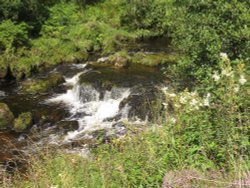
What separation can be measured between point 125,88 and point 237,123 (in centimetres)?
1250

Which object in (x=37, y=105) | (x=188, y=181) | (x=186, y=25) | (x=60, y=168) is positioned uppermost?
(x=186, y=25)

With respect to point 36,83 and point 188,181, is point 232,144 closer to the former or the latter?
point 188,181

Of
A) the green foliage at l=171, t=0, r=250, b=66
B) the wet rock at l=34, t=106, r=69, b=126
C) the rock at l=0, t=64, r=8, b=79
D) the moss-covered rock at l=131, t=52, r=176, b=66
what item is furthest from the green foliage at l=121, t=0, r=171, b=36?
the green foliage at l=171, t=0, r=250, b=66

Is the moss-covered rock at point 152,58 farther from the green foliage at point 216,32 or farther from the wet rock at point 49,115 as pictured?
the green foliage at point 216,32

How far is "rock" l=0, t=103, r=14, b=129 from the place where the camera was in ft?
49.7

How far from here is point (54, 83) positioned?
1878 centimetres

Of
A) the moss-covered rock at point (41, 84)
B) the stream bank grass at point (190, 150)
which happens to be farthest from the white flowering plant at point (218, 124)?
the moss-covered rock at point (41, 84)

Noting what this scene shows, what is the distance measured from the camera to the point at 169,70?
11805 millimetres

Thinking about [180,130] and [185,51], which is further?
[185,51]

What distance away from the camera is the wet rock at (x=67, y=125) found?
48.5ft

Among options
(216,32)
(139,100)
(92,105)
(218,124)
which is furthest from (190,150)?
(92,105)

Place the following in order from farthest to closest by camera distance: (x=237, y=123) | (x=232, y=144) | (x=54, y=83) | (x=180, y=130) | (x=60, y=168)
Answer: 1. (x=54, y=83)
2. (x=60, y=168)
3. (x=180, y=130)
4. (x=237, y=123)
5. (x=232, y=144)

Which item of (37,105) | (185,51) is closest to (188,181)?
(185,51)

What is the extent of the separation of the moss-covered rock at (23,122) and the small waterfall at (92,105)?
164cm
